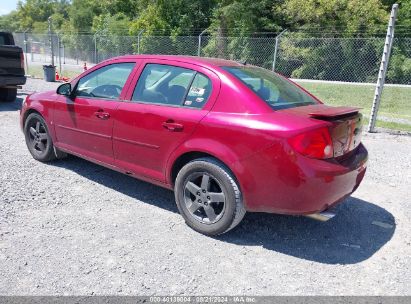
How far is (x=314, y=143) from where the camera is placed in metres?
3.04

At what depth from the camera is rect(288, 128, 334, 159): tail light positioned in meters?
3.02

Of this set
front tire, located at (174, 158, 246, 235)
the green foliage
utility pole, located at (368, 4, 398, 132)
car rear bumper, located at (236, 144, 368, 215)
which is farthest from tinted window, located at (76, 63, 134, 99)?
the green foliage

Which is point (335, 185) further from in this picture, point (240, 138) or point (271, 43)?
point (271, 43)

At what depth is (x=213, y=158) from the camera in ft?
11.4

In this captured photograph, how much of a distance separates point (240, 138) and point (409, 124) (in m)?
8.16

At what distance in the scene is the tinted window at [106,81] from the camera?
14.0 feet

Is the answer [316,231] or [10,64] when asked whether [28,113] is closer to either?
[316,231]

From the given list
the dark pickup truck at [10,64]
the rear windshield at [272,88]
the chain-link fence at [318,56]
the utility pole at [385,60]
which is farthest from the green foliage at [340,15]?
the rear windshield at [272,88]

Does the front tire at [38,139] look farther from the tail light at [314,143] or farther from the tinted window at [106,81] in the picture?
the tail light at [314,143]

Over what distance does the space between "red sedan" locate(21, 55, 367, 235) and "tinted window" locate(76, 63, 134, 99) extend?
15mm

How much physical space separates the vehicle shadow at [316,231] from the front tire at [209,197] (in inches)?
7.9

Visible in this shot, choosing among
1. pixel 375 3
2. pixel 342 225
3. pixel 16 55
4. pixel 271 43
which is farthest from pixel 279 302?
pixel 375 3

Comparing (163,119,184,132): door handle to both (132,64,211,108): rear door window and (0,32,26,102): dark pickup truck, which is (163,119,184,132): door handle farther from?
(0,32,26,102): dark pickup truck

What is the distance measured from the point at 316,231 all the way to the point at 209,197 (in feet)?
3.91
